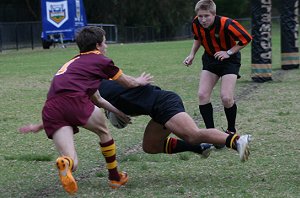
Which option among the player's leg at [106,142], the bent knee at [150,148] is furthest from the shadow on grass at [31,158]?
the player's leg at [106,142]

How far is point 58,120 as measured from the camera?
5777mm

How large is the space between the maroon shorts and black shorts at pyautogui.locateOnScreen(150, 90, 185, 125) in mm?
651

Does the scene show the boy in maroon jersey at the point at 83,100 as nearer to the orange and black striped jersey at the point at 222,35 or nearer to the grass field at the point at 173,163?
the grass field at the point at 173,163

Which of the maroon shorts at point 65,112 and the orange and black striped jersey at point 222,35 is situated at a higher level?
the orange and black striped jersey at point 222,35

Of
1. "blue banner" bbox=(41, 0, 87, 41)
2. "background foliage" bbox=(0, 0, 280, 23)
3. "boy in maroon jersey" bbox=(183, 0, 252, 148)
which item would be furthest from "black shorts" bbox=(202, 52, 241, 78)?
"background foliage" bbox=(0, 0, 280, 23)

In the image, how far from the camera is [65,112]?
5777 mm

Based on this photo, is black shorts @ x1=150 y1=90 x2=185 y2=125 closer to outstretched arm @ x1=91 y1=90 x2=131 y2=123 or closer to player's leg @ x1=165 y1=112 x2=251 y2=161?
player's leg @ x1=165 y1=112 x2=251 y2=161

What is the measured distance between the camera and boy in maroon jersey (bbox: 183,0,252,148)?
796 cm

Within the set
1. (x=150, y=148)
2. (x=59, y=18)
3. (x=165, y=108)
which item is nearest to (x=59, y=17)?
(x=59, y=18)

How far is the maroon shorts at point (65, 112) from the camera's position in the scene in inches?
227

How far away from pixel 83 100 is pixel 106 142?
473 millimetres

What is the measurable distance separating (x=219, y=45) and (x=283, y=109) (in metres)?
3.76

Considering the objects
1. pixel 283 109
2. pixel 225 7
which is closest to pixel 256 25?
pixel 283 109

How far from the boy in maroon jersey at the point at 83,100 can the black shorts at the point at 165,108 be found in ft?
0.70
